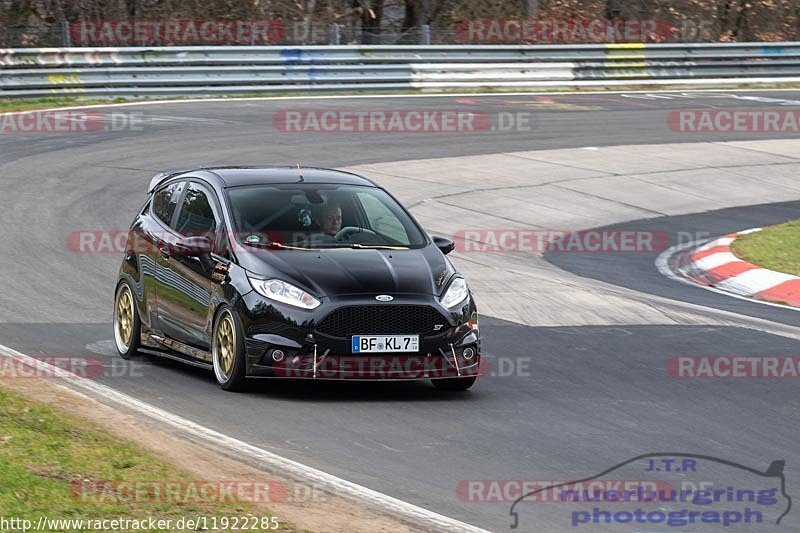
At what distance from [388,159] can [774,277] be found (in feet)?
29.5

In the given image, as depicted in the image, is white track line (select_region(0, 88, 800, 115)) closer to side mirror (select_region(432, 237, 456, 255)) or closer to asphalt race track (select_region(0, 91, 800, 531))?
asphalt race track (select_region(0, 91, 800, 531))

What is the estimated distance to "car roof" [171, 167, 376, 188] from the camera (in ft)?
35.4

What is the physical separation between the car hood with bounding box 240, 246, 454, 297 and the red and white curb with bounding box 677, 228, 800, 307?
591 centimetres

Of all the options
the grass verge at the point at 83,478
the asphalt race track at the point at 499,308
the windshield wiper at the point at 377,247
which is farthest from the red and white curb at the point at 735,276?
the grass verge at the point at 83,478

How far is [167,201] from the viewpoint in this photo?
11.4 m

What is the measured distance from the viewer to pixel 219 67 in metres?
29.8

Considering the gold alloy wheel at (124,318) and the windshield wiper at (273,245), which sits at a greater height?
the windshield wiper at (273,245)

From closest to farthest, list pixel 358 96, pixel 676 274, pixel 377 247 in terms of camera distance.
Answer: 1. pixel 377 247
2. pixel 676 274
3. pixel 358 96

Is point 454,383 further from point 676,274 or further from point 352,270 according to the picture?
point 676,274

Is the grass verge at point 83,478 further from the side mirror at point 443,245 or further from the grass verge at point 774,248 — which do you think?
the grass verge at point 774,248

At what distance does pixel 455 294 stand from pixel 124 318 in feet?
9.95

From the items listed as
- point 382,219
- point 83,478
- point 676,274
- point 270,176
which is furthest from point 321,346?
point 676,274

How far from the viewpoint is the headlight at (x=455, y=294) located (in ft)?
32.1

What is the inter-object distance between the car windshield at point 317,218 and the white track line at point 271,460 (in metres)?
1.51
